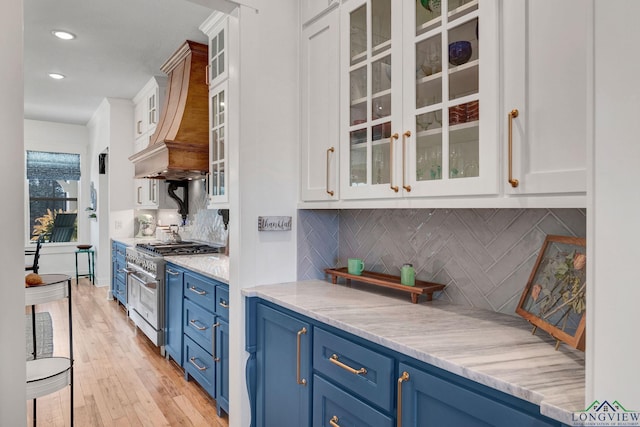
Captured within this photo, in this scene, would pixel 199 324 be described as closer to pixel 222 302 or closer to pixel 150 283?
pixel 222 302

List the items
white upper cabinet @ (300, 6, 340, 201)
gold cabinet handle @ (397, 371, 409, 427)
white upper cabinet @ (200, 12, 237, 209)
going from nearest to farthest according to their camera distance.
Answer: gold cabinet handle @ (397, 371, 409, 427) → white upper cabinet @ (300, 6, 340, 201) → white upper cabinet @ (200, 12, 237, 209)

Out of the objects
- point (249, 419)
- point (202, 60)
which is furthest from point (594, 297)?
point (202, 60)

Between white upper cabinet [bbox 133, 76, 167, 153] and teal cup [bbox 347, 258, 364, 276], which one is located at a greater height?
white upper cabinet [bbox 133, 76, 167, 153]

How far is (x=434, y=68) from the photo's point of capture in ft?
4.86

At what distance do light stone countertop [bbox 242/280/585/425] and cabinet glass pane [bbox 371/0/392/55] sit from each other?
3.64ft

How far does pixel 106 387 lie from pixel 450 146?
2.98m

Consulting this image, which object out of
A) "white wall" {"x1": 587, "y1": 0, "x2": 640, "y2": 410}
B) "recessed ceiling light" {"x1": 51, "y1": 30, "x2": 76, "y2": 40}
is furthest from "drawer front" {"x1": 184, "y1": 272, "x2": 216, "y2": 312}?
"recessed ceiling light" {"x1": 51, "y1": 30, "x2": 76, "y2": 40}

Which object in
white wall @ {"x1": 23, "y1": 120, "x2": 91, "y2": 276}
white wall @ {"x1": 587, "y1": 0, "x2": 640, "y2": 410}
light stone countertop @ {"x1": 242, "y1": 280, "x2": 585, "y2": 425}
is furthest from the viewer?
white wall @ {"x1": 23, "y1": 120, "x2": 91, "y2": 276}

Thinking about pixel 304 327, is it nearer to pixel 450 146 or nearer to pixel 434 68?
pixel 450 146

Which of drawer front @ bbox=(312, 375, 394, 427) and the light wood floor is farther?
the light wood floor

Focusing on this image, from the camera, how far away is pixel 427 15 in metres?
1.50

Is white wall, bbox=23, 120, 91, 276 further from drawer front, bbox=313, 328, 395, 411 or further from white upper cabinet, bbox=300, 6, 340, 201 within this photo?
drawer front, bbox=313, 328, 395, 411

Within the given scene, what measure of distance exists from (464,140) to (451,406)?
0.84m

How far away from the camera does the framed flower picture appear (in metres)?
1.11
